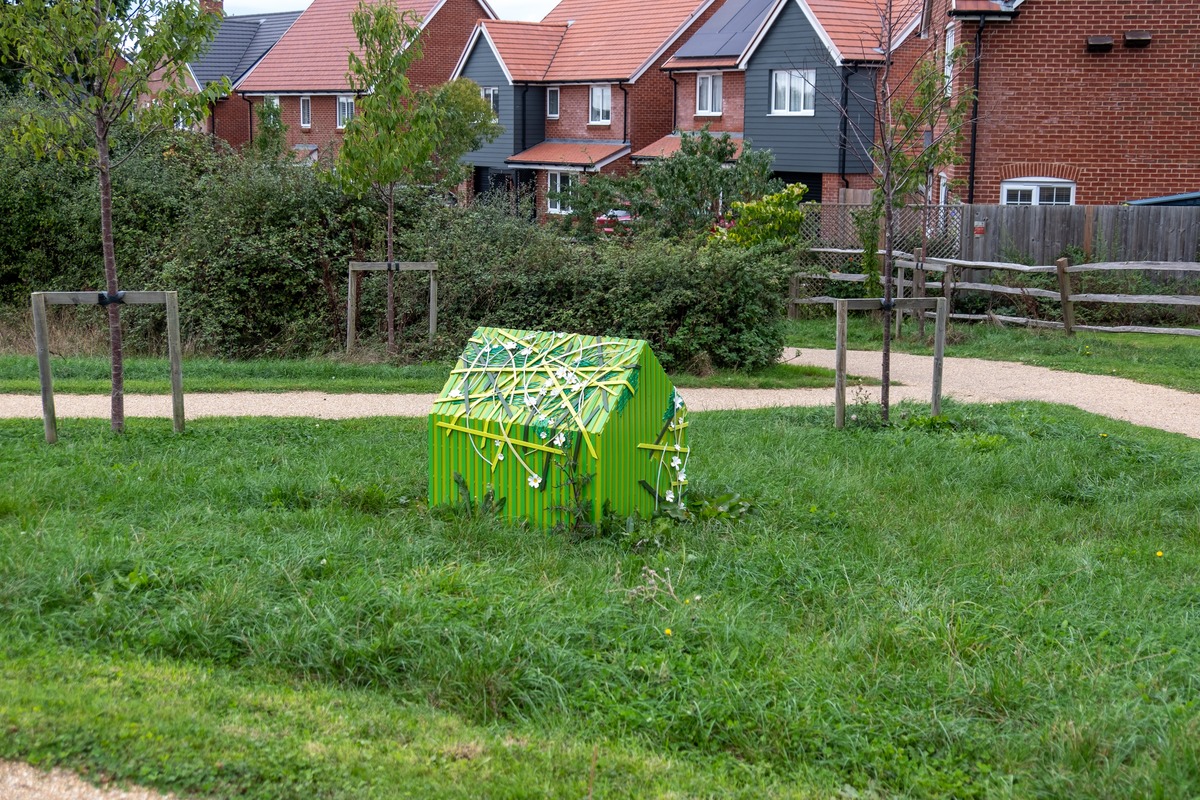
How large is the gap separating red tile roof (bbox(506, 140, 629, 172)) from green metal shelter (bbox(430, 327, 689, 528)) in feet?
102

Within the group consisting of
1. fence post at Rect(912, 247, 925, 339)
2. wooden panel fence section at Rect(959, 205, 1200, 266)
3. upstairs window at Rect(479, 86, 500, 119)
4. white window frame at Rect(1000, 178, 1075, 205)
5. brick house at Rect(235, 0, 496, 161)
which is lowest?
fence post at Rect(912, 247, 925, 339)

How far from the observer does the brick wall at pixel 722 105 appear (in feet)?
121

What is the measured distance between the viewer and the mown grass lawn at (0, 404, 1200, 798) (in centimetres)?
442

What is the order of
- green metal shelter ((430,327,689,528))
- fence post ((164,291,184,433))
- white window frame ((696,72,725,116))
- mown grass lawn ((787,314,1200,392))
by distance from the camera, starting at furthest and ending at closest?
white window frame ((696,72,725,116))
mown grass lawn ((787,314,1200,392))
fence post ((164,291,184,433))
green metal shelter ((430,327,689,528))

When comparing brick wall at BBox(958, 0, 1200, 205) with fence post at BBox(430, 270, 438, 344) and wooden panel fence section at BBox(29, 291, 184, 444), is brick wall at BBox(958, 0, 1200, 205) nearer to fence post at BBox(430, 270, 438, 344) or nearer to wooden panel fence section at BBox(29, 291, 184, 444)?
fence post at BBox(430, 270, 438, 344)

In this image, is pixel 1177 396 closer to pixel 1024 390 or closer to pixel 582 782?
pixel 1024 390

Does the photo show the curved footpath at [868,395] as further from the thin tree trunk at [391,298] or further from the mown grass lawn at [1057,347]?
the thin tree trunk at [391,298]

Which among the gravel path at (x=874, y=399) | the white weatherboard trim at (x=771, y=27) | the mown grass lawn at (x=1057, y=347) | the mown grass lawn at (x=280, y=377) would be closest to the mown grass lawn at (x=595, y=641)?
the gravel path at (x=874, y=399)

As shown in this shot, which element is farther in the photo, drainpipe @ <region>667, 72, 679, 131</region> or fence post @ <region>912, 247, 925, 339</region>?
drainpipe @ <region>667, 72, 679, 131</region>

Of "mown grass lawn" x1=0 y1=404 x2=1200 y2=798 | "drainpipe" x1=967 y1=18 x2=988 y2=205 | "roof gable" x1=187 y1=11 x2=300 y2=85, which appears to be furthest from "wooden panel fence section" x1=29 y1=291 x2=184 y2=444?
"roof gable" x1=187 y1=11 x2=300 y2=85

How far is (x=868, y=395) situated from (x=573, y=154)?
31.1 m

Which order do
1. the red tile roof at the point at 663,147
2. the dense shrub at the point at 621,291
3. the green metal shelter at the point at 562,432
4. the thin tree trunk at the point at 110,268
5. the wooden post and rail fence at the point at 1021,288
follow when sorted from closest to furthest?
the green metal shelter at the point at 562,432 → the thin tree trunk at the point at 110,268 → the dense shrub at the point at 621,291 → the wooden post and rail fence at the point at 1021,288 → the red tile roof at the point at 663,147

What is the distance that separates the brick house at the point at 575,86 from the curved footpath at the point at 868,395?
2518cm

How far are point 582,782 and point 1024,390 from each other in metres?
10.8
